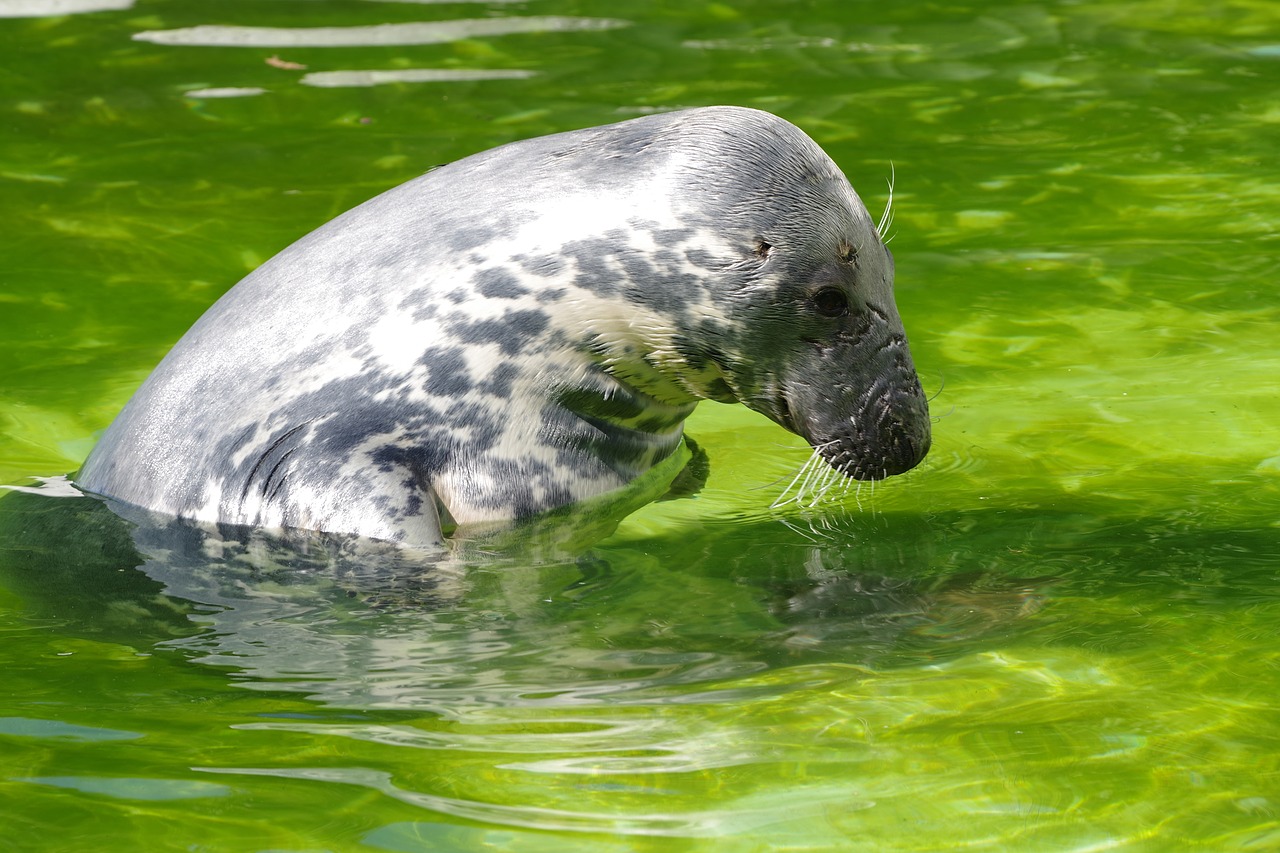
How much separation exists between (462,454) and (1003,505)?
4.69 ft

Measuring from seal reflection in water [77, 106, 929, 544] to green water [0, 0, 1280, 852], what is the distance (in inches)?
9.5

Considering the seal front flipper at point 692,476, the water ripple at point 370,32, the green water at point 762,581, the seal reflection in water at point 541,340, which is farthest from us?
the water ripple at point 370,32

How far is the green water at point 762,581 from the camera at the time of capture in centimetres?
286

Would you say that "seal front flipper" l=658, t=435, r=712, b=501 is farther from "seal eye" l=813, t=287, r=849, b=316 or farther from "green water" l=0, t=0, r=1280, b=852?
"seal eye" l=813, t=287, r=849, b=316

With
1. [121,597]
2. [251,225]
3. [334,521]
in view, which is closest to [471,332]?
[334,521]

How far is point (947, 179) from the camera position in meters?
7.54

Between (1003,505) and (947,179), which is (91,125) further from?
(1003,505)

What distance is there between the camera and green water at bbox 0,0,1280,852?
2.86 metres

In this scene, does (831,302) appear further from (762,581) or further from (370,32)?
(370,32)

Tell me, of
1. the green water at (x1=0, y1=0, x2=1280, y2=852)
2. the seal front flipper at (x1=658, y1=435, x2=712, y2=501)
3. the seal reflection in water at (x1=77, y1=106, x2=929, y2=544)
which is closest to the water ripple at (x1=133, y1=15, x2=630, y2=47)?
the green water at (x1=0, y1=0, x2=1280, y2=852)

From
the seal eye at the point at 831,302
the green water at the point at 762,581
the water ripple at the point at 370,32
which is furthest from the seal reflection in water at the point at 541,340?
the water ripple at the point at 370,32

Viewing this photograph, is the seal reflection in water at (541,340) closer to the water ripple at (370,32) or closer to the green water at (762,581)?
the green water at (762,581)

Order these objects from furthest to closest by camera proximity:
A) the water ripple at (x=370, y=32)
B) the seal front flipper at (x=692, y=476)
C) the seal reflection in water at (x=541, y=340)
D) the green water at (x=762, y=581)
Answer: the water ripple at (x=370, y=32) → the seal front flipper at (x=692, y=476) → the seal reflection in water at (x=541, y=340) → the green water at (x=762, y=581)

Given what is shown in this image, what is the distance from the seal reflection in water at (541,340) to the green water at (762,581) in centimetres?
24
